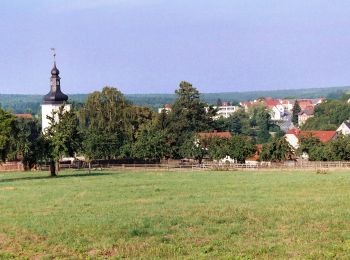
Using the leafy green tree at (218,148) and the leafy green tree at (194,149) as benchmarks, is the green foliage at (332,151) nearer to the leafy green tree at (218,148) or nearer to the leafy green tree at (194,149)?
the leafy green tree at (218,148)

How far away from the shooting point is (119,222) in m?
25.8

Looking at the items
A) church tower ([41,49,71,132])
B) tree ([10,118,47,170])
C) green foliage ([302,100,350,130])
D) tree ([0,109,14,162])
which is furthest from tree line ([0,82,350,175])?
green foliage ([302,100,350,130])

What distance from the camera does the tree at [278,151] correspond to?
3278 inches

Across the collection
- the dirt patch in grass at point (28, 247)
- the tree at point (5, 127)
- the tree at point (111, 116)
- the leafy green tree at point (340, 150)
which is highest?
the tree at point (111, 116)

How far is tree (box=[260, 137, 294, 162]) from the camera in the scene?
83.2 meters

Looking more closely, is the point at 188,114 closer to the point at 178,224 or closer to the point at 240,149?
the point at 240,149

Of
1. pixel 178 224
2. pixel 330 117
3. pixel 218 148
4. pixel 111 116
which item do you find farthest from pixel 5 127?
pixel 330 117

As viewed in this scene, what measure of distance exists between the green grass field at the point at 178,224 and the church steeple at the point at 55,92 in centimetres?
5808

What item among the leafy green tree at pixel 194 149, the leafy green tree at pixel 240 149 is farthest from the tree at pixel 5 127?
the leafy green tree at pixel 194 149

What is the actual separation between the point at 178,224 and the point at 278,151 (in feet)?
195

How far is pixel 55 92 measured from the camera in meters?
97.7

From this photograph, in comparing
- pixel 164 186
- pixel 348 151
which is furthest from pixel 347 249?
pixel 348 151

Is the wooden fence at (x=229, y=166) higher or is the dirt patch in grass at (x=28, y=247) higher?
the wooden fence at (x=229, y=166)

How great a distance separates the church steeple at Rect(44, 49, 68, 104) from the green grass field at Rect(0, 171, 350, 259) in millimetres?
58082
